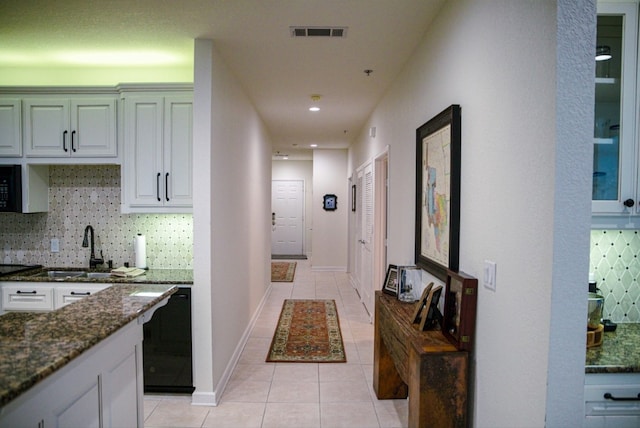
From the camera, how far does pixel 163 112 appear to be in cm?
300

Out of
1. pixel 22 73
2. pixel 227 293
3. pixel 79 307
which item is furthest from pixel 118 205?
pixel 79 307

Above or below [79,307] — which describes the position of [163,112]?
above

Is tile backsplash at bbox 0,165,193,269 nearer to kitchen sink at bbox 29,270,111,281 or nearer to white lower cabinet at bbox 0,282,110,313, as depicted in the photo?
kitchen sink at bbox 29,270,111,281

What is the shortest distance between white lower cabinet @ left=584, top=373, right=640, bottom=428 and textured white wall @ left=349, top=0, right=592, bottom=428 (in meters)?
0.23

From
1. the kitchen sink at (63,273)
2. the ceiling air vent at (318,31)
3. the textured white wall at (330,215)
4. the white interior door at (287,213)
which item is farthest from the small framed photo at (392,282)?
the white interior door at (287,213)

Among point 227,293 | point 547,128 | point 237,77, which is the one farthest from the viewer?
point 237,77

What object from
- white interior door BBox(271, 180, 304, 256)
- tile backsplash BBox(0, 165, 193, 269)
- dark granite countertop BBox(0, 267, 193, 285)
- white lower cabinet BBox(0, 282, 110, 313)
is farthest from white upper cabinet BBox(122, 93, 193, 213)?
white interior door BBox(271, 180, 304, 256)

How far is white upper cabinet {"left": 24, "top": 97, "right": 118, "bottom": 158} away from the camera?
3.08 metres

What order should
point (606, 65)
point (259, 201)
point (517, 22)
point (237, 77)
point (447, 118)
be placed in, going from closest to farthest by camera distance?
point (517, 22), point (606, 65), point (447, 118), point (237, 77), point (259, 201)

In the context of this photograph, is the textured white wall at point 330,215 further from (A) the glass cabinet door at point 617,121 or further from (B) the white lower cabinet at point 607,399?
(B) the white lower cabinet at point 607,399

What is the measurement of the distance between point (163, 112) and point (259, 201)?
2.37 meters

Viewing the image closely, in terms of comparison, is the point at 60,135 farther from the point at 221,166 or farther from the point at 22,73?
the point at 221,166

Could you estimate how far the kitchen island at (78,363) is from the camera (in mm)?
1054

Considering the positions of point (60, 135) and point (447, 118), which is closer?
point (447, 118)
